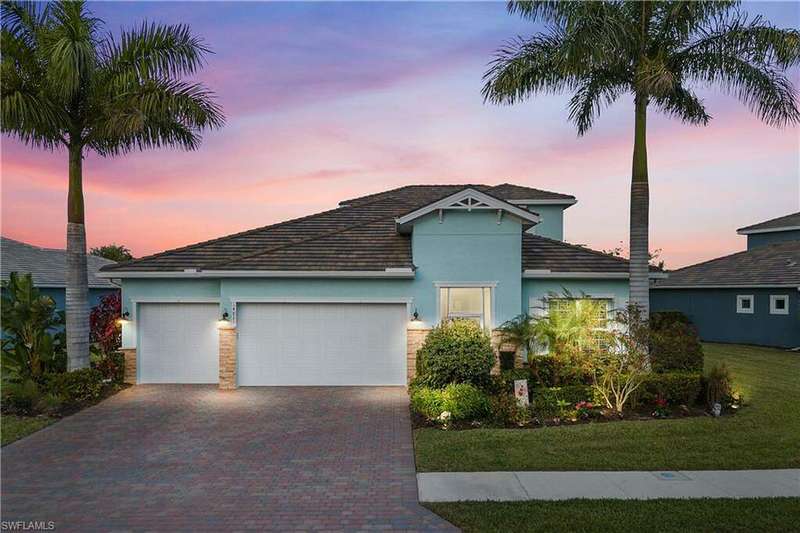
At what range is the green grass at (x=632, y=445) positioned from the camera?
7551 millimetres

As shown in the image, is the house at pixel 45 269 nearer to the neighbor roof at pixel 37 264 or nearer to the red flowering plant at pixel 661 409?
the neighbor roof at pixel 37 264

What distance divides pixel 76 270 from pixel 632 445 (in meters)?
13.5

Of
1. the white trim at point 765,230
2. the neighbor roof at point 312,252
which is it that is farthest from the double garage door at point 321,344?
the white trim at point 765,230

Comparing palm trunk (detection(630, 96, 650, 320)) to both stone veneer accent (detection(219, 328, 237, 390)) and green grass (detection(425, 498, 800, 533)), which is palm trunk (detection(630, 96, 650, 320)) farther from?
stone veneer accent (detection(219, 328, 237, 390))

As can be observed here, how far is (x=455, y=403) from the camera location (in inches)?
390

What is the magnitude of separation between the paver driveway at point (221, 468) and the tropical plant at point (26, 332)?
1.93 meters

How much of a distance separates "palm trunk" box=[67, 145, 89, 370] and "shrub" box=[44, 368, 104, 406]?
42 centimetres

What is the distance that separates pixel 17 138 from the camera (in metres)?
11.6

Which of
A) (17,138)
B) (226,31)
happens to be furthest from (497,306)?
(17,138)

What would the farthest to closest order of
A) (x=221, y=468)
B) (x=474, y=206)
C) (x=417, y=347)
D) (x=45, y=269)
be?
(x=45, y=269), (x=474, y=206), (x=417, y=347), (x=221, y=468)

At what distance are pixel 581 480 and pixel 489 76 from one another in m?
10.4

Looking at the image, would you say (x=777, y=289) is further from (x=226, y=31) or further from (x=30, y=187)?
(x=30, y=187)

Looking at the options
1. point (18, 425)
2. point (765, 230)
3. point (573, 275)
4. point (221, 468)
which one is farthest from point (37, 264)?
point (765, 230)

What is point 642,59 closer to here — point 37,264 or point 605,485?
point 605,485
